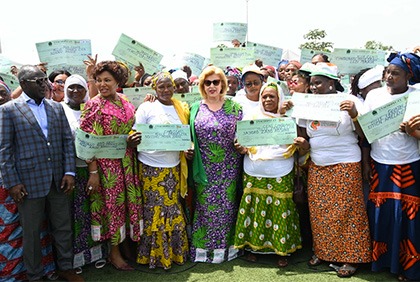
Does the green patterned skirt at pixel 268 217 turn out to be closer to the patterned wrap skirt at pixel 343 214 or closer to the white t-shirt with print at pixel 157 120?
the patterned wrap skirt at pixel 343 214

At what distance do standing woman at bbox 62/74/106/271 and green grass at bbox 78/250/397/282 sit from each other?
19cm

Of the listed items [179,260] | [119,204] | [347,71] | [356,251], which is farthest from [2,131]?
[347,71]

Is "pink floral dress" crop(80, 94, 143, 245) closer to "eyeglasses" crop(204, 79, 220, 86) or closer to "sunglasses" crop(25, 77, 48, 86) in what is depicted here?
"sunglasses" crop(25, 77, 48, 86)

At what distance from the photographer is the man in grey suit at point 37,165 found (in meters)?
3.31

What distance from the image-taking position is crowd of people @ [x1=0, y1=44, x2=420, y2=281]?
3.48 meters

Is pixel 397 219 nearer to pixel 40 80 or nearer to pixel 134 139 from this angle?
pixel 134 139

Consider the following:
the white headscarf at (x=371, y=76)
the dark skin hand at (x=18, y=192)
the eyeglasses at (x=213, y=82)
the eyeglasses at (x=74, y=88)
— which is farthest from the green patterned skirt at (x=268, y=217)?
the dark skin hand at (x=18, y=192)

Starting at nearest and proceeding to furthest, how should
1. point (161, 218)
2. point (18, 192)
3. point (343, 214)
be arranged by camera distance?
1. point (18, 192)
2. point (343, 214)
3. point (161, 218)

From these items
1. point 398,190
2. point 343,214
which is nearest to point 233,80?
point 343,214

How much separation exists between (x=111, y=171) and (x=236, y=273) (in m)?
1.77

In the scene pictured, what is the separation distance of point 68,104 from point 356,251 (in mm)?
3581

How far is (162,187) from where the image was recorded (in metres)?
3.97

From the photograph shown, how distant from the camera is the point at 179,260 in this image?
411 cm

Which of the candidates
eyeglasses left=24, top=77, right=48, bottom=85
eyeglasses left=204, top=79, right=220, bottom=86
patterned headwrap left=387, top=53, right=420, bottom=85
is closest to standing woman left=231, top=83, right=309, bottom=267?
eyeglasses left=204, top=79, right=220, bottom=86
